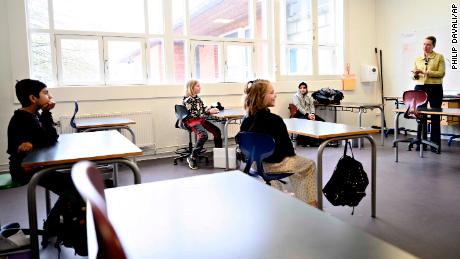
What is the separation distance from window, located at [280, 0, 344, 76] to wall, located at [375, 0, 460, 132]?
98 cm

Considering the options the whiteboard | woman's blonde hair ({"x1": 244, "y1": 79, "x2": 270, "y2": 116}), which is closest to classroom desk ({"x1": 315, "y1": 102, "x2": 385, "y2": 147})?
the whiteboard

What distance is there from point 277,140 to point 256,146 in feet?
0.94

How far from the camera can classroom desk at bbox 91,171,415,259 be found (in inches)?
31.8

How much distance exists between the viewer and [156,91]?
19.0 ft

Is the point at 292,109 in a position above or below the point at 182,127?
above

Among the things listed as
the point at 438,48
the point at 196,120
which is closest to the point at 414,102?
the point at 438,48

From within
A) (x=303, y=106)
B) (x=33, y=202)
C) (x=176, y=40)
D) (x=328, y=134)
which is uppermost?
(x=176, y=40)

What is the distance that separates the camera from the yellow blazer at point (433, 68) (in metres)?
5.38

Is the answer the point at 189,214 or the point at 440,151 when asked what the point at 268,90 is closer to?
the point at 189,214

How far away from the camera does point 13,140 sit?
2320 mm

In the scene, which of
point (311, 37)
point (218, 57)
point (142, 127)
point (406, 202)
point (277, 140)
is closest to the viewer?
point (277, 140)

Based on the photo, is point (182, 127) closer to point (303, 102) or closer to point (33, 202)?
point (303, 102)

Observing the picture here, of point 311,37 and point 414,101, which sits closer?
point 414,101

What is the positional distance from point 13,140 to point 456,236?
307 centimetres
